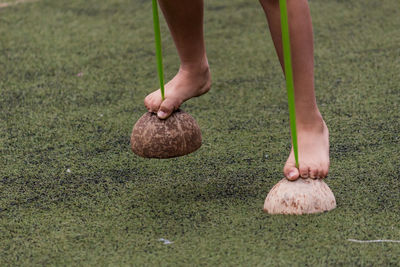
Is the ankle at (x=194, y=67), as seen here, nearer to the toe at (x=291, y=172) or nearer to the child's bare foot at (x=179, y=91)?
the child's bare foot at (x=179, y=91)

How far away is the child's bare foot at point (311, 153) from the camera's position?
6.41ft

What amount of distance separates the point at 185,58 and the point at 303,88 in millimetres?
433

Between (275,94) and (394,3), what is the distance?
145cm

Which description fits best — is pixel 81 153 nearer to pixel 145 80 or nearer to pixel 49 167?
pixel 49 167

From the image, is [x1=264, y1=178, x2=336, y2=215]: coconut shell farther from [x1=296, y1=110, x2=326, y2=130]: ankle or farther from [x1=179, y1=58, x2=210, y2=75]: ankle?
[x1=179, y1=58, x2=210, y2=75]: ankle

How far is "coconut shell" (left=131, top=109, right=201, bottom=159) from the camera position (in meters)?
2.05

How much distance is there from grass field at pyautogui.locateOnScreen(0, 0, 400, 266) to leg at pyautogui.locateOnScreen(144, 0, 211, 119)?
25cm

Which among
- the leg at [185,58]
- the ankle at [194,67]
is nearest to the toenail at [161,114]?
the leg at [185,58]

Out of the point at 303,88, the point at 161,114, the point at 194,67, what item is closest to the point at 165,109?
the point at 161,114

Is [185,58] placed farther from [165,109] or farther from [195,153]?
[195,153]


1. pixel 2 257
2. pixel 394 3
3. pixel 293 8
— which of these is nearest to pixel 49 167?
pixel 2 257

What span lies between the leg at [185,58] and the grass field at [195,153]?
0.25m

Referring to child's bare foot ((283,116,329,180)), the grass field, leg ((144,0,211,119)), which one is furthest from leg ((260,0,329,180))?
leg ((144,0,211,119))

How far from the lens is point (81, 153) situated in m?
2.50
